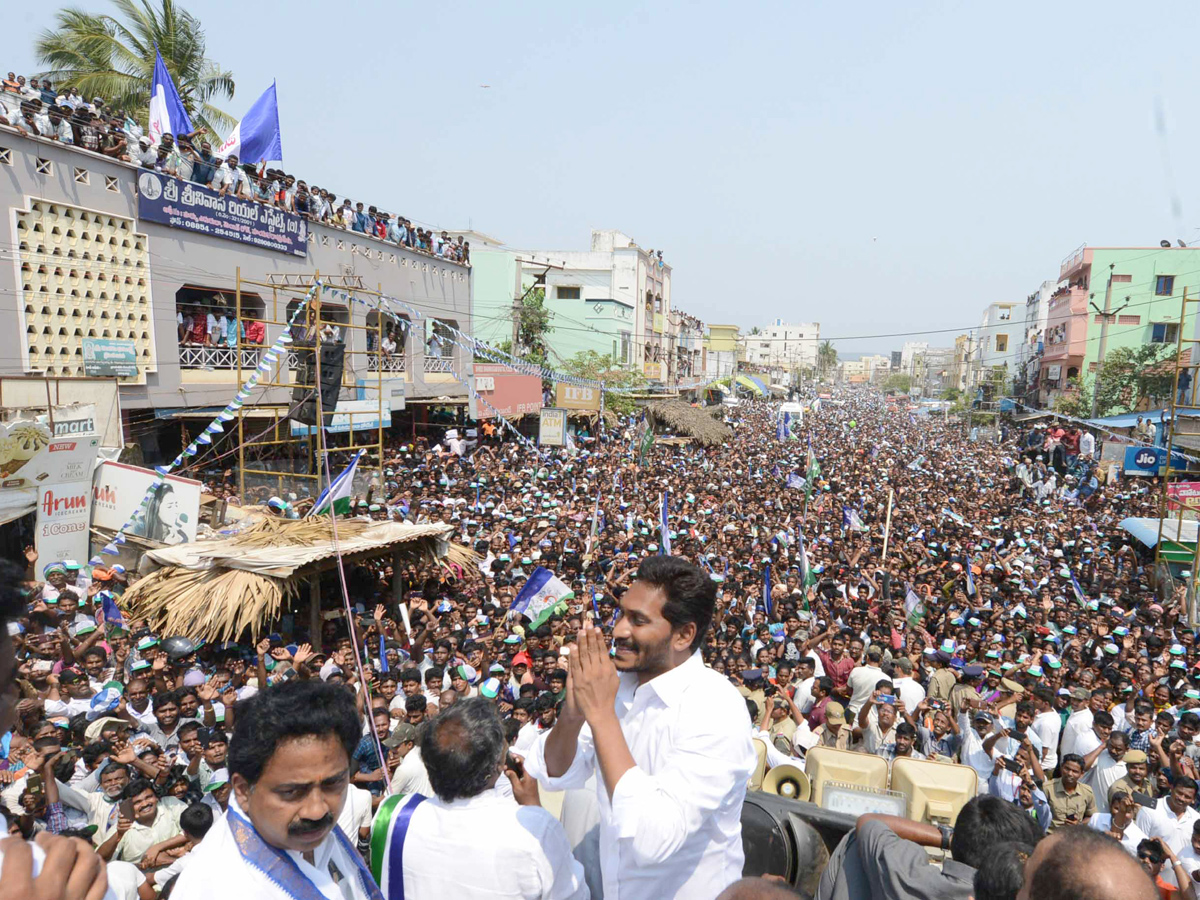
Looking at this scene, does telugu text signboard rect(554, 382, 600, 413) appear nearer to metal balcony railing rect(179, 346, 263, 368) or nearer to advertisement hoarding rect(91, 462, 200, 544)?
metal balcony railing rect(179, 346, 263, 368)

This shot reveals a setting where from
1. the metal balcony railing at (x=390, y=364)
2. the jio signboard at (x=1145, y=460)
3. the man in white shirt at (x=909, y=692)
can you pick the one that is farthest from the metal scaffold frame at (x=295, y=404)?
the jio signboard at (x=1145, y=460)

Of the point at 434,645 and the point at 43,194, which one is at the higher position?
the point at 43,194

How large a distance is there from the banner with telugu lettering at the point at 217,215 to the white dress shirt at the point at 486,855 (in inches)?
597

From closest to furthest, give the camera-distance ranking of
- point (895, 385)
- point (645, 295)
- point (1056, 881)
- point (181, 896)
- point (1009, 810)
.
Result: 1. point (1056, 881)
2. point (181, 896)
3. point (1009, 810)
4. point (645, 295)
5. point (895, 385)

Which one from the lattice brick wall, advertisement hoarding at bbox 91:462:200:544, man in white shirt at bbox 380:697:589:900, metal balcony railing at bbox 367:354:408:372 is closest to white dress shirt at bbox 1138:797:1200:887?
man in white shirt at bbox 380:697:589:900

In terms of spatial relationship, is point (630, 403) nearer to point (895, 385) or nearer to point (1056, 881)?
point (1056, 881)

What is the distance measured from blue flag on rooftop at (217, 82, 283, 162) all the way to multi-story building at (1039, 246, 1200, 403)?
1311 inches

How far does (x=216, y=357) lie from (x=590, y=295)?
27.3 m

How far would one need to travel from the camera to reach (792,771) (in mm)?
3311

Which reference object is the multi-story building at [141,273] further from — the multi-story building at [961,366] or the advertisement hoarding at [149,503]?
the multi-story building at [961,366]

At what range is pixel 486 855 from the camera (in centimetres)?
204

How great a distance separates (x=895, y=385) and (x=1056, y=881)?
511 feet

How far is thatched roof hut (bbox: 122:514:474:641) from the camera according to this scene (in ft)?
25.3

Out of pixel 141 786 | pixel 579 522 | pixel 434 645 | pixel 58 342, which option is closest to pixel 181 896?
pixel 141 786
